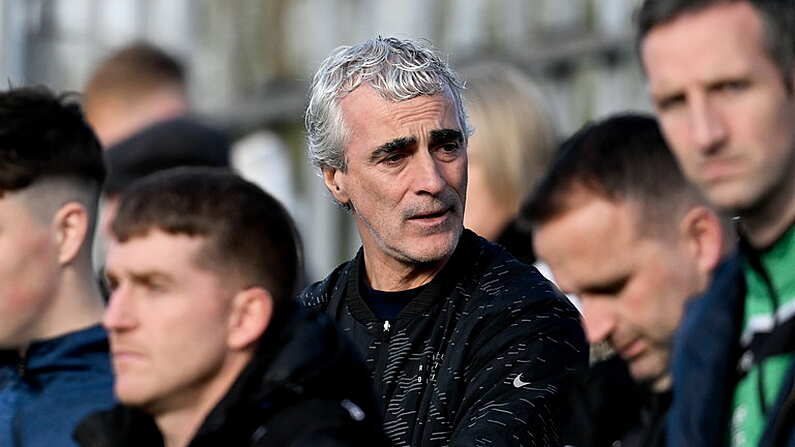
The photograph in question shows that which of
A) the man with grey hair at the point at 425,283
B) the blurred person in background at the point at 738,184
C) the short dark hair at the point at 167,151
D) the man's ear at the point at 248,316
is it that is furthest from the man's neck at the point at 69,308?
the short dark hair at the point at 167,151

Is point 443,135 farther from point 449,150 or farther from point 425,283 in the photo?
point 425,283

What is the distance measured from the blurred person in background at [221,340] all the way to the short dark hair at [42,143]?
866 millimetres

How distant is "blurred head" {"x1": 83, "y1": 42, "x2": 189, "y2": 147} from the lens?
858 cm

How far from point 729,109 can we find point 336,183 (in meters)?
1.70

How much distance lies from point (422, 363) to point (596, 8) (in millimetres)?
4981

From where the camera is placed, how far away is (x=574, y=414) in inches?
161

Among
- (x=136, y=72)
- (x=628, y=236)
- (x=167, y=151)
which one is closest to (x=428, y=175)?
(x=628, y=236)

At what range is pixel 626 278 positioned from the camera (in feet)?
13.7

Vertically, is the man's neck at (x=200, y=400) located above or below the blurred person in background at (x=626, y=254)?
below

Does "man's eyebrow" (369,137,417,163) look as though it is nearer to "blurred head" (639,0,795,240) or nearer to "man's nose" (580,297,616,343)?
"man's nose" (580,297,616,343)

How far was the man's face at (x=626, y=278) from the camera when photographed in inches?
161

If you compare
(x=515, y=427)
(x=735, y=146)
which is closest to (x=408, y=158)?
(x=515, y=427)

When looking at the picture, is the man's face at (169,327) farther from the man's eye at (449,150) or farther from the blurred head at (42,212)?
the man's eye at (449,150)

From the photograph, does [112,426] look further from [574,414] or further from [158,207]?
[574,414]
